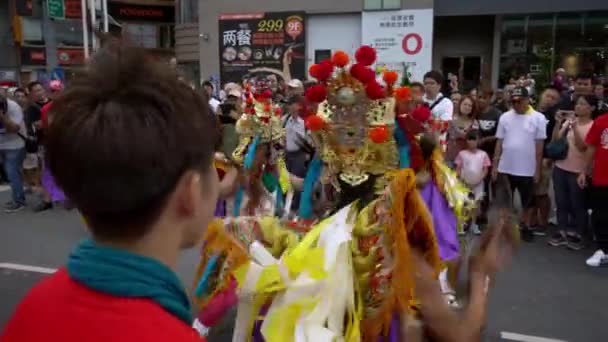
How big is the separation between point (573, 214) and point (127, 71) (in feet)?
18.2

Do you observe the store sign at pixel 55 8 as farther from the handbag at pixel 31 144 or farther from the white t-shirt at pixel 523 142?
the white t-shirt at pixel 523 142

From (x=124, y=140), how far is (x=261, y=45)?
57.3ft

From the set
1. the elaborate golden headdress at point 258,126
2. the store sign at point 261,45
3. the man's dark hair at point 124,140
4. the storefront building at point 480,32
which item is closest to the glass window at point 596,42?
the storefront building at point 480,32

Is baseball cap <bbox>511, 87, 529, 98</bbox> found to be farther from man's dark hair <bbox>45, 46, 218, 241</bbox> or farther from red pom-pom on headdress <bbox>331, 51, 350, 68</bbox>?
man's dark hair <bbox>45, 46, 218, 241</bbox>

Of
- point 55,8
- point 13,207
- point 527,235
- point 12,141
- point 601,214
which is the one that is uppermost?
point 55,8

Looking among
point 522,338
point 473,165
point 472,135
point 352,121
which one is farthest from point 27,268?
point 472,135

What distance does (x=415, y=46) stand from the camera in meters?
15.6

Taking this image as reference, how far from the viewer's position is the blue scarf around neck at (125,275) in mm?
761

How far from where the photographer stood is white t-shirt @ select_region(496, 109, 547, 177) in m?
5.47

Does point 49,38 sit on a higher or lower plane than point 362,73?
higher

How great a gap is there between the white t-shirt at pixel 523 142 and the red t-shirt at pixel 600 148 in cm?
63

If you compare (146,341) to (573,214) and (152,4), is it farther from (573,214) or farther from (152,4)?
(152,4)

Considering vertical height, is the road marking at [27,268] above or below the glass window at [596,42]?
below

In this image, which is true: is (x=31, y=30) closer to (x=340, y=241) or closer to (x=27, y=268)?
(x=27, y=268)
